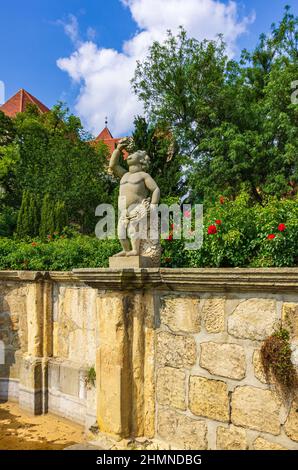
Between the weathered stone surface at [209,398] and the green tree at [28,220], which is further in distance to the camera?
the green tree at [28,220]

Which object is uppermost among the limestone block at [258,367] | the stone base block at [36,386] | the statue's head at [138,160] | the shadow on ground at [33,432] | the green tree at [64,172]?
the green tree at [64,172]

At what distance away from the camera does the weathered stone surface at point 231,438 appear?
3.71m

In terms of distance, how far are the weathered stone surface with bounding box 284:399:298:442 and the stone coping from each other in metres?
0.98

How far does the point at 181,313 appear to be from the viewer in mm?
4152

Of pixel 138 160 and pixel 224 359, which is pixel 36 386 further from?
pixel 138 160

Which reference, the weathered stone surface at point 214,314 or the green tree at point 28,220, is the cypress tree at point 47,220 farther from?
the weathered stone surface at point 214,314

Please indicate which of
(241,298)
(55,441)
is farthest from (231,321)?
(55,441)

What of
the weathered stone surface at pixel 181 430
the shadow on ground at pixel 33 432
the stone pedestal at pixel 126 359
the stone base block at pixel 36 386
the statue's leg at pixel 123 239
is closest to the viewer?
the weathered stone surface at pixel 181 430

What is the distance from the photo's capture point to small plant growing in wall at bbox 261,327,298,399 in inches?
133

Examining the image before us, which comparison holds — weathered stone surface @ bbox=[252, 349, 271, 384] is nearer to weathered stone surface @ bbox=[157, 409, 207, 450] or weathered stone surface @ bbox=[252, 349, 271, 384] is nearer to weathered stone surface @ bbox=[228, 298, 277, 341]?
weathered stone surface @ bbox=[228, 298, 277, 341]

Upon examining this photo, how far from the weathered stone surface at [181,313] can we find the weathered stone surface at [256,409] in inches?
28.3

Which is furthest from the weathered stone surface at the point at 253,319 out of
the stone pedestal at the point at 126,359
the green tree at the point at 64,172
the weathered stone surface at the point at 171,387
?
the green tree at the point at 64,172

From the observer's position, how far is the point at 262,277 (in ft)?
11.2
